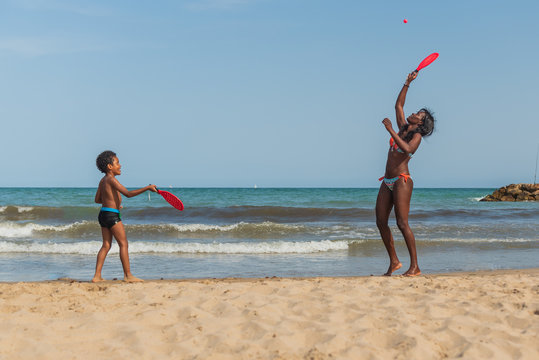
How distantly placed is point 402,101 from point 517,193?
3085 centimetres

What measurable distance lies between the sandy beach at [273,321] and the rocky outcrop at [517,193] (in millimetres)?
31081

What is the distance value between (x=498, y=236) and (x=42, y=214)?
59.8ft

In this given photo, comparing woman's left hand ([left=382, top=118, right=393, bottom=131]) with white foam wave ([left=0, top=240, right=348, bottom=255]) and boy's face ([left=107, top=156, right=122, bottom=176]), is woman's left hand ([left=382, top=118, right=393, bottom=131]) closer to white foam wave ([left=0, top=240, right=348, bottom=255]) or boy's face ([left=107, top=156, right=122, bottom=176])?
boy's face ([left=107, top=156, right=122, bottom=176])

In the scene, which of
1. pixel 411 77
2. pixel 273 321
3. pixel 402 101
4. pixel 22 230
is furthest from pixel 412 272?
pixel 22 230

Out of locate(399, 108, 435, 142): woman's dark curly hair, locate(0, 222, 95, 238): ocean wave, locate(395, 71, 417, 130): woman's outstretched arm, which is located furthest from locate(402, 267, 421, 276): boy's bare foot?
locate(0, 222, 95, 238): ocean wave

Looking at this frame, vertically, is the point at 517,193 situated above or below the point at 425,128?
below

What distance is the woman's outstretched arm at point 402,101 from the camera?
21.0 feet

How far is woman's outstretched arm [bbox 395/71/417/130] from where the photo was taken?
21.0ft

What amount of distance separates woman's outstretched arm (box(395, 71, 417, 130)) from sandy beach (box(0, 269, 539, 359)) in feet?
6.71

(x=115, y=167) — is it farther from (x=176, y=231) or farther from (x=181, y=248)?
(x=176, y=231)

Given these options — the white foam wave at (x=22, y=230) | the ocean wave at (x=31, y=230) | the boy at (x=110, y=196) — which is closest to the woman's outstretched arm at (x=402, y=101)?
the boy at (x=110, y=196)

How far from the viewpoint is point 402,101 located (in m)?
6.47

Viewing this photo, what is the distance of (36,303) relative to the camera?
466 cm

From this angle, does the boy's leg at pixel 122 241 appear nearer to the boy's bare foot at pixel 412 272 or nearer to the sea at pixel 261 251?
the sea at pixel 261 251
